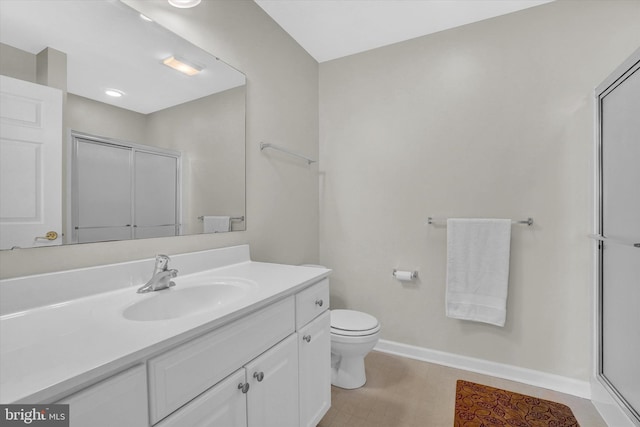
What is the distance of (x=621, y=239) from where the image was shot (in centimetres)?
145

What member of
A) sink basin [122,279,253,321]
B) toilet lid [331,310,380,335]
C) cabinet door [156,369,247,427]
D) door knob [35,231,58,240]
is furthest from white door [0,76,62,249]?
toilet lid [331,310,380,335]

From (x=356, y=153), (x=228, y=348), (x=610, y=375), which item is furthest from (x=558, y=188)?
(x=228, y=348)

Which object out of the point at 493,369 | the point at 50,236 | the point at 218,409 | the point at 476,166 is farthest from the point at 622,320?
the point at 50,236

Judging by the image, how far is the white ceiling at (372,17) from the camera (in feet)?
6.26

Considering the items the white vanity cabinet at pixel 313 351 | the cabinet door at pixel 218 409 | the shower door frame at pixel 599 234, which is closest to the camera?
the cabinet door at pixel 218 409

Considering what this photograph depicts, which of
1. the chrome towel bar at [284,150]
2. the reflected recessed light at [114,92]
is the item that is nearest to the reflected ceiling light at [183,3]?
the reflected recessed light at [114,92]

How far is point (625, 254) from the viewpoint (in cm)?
143

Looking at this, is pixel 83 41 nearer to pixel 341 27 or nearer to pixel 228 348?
pixel 228 348

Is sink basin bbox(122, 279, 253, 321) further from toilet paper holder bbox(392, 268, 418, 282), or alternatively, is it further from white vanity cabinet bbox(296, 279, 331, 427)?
toilet paper holder bbox(392, 268, 418, 282)

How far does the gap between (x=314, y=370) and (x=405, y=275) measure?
3.62 feet

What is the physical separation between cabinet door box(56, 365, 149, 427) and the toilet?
1.27m

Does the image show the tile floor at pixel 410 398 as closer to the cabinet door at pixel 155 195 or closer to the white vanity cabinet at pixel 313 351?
the white vanity cabinet at pixel 313 351

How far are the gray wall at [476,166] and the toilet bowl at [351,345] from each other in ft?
1.74

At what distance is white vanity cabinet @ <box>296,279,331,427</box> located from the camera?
127 cm
